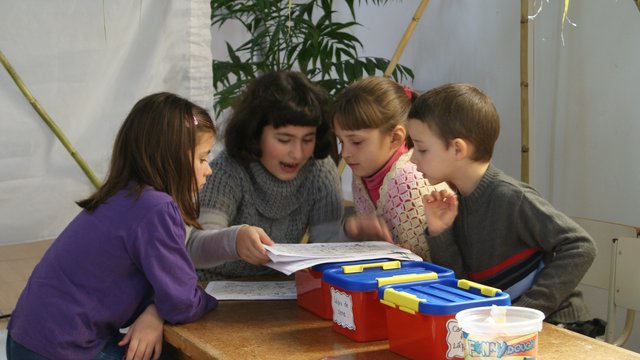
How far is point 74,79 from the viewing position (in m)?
2.56

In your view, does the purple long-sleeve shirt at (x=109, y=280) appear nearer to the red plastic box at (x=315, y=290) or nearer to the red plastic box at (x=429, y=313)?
the red plastic box at (x=315, y=290)

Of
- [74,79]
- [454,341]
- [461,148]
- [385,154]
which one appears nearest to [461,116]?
[461,148]

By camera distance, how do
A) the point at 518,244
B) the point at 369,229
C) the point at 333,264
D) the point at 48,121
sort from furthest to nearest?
the point at 48,121, the point at 369,229, the point at 518,244, the point at 333,264

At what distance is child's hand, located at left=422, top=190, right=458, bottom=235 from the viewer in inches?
65.2

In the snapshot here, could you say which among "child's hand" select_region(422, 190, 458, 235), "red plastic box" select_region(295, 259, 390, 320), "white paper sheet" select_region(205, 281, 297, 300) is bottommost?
"white paper sheet" select_region(205, 281, 297, 300)

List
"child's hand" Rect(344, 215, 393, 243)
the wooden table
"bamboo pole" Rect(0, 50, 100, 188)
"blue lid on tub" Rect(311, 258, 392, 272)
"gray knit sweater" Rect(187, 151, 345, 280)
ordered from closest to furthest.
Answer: the wooden table → "blue lid on tub" Rect(311, 258, 392, 272) → "child's hand" Rect(344, 215, 393, 243) → "gray knit sweater" Rect(187, 151, 345, 280) → "bamboo pole" Rect(0, 50, 100, 188)

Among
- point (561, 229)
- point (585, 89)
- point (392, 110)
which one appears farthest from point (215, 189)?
point (585, 89)

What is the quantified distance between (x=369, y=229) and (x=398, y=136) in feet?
0.88

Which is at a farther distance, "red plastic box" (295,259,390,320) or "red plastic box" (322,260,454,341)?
"red plastic box" (295,259,390,320)

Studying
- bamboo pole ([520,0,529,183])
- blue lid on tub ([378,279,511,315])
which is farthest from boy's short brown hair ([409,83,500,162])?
bamboo pole ([520,0,529,183])

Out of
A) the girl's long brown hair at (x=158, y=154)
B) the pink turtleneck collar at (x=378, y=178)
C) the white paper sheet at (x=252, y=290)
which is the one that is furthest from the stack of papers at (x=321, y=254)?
the pink turtleneck collar at (x=378, y=178)

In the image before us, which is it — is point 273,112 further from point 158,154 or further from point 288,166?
point 158,154

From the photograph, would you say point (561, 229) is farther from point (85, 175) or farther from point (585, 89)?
point (85, 175)

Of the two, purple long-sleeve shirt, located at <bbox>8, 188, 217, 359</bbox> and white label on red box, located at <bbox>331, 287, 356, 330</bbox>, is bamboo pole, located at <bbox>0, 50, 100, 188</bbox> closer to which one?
purple long-sleeve shirt, located at <bbox>8, 188, 217, 359</bbox>
